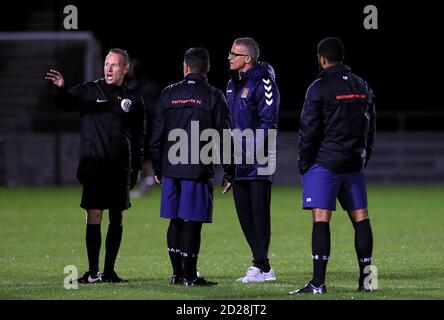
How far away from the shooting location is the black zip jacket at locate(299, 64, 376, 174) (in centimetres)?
950

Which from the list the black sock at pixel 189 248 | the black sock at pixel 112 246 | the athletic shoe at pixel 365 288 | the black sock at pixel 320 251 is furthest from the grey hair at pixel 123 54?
the athletic shoe at pixel 365 288

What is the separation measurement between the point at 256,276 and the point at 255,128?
1.49m

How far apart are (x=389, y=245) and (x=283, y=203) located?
7671 millimetres

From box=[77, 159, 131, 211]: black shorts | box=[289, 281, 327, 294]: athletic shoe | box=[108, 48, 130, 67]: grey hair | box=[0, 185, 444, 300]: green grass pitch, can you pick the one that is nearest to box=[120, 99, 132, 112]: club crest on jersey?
box=[108, 48, 130, 67]: grey hair

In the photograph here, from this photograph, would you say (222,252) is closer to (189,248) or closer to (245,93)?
(245,93)

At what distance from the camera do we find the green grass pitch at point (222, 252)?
32.2 ft

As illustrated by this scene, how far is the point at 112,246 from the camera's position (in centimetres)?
1059

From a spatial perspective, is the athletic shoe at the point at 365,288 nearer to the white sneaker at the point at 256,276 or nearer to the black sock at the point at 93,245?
the white sneaker at the point at 256,276

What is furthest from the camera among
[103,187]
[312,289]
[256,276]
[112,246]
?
[256,276]

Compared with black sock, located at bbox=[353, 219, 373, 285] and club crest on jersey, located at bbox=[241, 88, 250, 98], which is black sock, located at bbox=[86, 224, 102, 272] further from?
black sock, located at bbox=[353, 219, 373, 285]

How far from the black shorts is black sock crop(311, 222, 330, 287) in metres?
2.10

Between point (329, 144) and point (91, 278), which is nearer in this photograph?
point (329, 144)

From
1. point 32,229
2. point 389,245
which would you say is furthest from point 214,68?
point 389,245

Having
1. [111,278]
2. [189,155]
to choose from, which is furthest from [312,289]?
[111,278]
